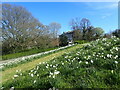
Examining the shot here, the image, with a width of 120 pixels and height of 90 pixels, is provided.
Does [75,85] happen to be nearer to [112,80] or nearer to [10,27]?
[112,80]

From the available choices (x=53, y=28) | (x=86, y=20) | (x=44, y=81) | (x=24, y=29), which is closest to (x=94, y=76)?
(x=44, y=81)

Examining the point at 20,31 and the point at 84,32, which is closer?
the point at 20,31

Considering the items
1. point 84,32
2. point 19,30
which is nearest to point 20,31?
point 19,30

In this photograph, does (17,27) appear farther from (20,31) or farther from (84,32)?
(84,32)

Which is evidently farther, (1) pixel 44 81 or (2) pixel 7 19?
(2) pixel 7 19

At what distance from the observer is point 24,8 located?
84.4ft

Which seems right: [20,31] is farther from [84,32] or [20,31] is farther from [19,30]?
[84,32]

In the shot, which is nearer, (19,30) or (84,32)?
(19,30)

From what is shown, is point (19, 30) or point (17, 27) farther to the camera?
point (19, 30)

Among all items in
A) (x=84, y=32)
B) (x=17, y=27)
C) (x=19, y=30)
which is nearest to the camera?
(x=17, y=27)

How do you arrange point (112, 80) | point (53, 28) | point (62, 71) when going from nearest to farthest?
point (112, 80) → point (62, 71) → point (53, 28)

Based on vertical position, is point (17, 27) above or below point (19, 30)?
above

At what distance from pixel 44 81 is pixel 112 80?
162 cm

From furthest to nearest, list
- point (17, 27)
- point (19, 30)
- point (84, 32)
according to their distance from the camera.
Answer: point (84, 32) < point (19, 30) < point (17, 27)
